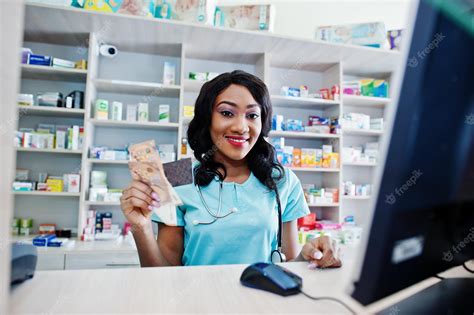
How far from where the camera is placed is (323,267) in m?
0.83

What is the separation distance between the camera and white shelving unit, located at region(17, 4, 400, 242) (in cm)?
262

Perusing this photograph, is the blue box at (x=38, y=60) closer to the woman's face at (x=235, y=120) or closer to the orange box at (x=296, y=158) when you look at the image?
the woman's face at (x=235, y=120)

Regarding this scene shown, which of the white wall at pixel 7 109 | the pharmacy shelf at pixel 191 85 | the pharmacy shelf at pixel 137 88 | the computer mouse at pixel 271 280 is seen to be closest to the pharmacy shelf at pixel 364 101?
the pharmacy shelf at pixel 191 85

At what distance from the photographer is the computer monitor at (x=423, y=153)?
0.32m

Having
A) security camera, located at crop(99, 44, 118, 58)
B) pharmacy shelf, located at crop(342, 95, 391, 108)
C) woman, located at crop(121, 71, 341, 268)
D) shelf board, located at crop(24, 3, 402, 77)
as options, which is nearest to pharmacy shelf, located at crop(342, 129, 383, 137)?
Result: pharmacy shelf, located at crop(342, 95, 391, 108)

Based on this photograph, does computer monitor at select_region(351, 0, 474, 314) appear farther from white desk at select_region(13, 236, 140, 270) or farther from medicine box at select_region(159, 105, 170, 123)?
medicine box at select_region(159, 105, 170, 123)

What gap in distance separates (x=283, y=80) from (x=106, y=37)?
1.97 m

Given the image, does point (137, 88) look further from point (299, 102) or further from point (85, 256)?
point (299, 102)

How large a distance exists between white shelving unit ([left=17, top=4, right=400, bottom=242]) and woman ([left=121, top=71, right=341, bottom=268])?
157 cm

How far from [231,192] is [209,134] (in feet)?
0.95

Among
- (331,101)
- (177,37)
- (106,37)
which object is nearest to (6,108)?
(177,37)

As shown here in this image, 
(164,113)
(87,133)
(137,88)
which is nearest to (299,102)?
(164,113)

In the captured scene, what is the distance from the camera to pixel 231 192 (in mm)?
1222

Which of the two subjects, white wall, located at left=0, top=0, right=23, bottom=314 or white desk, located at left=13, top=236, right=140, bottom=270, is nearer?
white wall, located at left=0, top=0, right=23, bottom=314
